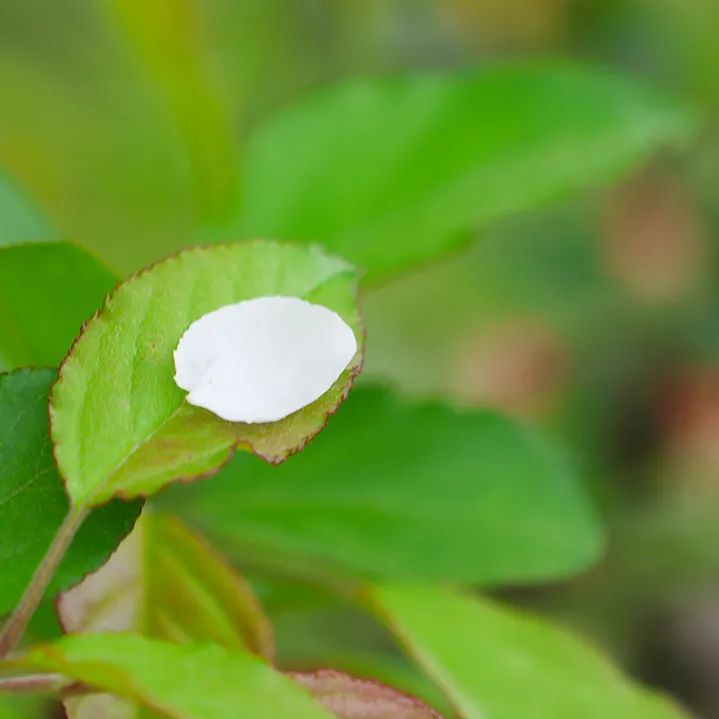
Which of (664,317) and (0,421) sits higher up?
(664,317)

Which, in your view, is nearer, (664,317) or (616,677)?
(616,677)

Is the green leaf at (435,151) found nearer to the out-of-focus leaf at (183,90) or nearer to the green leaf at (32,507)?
the out-of-focus leaf at (183,90)

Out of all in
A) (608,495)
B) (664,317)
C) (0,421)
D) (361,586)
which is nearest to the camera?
(0,421)

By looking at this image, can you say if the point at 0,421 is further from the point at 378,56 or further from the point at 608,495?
the point at 378,56

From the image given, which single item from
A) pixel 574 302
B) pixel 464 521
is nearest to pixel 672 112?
pixel 464 521

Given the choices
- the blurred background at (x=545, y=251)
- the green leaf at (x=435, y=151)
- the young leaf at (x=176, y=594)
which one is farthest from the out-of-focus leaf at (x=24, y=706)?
the blurred background at (x=545, y=251)

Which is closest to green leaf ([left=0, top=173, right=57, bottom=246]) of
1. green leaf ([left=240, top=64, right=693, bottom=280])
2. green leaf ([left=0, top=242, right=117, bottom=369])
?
green leaf ([left=0, top=242, right=117, bottom=369])
